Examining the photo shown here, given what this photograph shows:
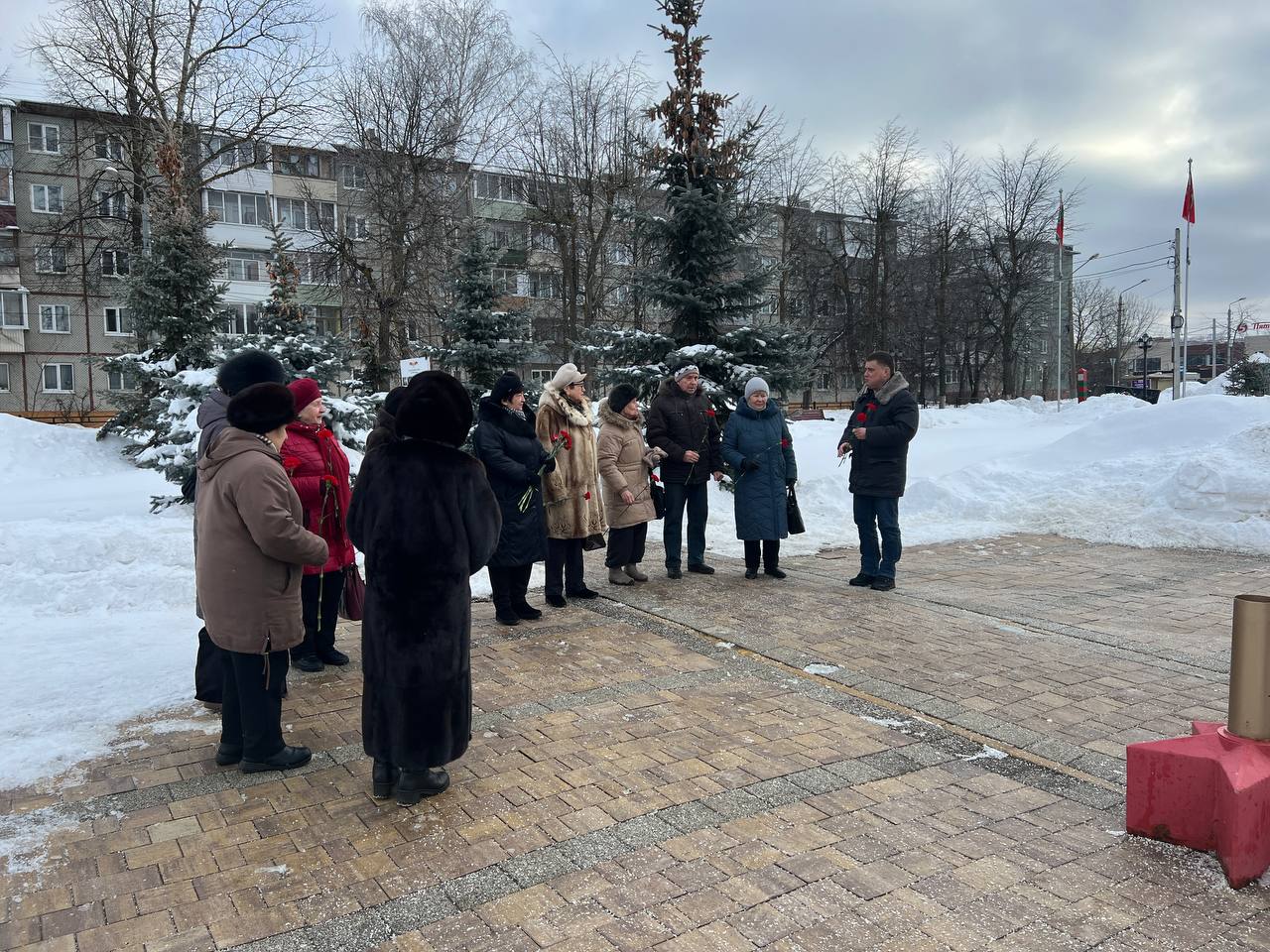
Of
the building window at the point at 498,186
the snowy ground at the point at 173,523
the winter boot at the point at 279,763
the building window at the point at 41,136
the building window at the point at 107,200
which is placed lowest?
the winter boot at the point at 279,763

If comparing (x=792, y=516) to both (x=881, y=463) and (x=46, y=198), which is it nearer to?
(x=881, y=463)

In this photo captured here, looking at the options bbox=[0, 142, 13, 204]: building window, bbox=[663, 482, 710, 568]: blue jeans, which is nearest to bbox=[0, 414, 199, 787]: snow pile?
bbox=[663, 482, 710, 568]: blue jeans

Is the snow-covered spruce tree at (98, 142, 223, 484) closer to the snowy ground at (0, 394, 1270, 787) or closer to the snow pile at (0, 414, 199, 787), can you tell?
the snowy ground at (0, 394, 1270, 787)

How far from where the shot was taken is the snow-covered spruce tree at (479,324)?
16625 millimetres

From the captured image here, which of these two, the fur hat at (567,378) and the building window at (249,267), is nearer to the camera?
the fur hat at (567,378)

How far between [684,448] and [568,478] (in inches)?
55.0

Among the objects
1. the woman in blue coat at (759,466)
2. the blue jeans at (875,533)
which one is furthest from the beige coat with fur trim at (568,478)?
the blue jeans at (875,533)

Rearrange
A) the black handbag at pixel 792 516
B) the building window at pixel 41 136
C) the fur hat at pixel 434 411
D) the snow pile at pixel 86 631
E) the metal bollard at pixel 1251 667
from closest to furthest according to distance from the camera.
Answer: the metal bollard at pixel 1251 667 < the fur hat at pixel 434 411 < the snow pile at pixel 86 631 < the black handbag at pixel 792 516 < the building window at pixel 41 136

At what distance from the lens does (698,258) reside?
519 inches

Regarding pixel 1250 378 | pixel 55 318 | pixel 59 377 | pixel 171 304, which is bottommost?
pixel 1250 378

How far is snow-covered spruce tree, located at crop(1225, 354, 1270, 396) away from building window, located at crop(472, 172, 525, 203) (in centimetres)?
2443

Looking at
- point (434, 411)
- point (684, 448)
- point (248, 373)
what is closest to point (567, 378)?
→ point (684, 448)

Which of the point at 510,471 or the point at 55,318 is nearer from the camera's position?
the point at 510,471

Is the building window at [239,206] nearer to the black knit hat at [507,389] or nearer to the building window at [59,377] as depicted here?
the building window at [59,377]
